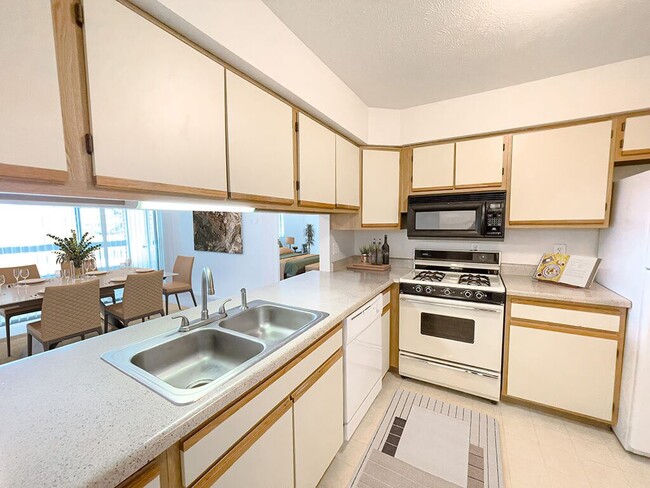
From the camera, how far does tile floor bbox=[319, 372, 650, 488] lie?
1.52 m

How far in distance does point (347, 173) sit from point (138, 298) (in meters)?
2.58

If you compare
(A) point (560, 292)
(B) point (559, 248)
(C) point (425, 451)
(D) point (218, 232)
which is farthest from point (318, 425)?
(D) point (218, 232)

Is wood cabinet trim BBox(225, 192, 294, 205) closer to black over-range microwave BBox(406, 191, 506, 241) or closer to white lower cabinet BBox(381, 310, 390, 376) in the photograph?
white lower cabinet BBox(381, 310, 390, 376)

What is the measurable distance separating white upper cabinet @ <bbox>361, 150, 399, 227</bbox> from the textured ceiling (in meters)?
0.66

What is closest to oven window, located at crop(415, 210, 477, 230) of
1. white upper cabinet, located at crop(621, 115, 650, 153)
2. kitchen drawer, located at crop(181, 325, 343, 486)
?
white upper cabinet, located at crop(621, 115, 650, 153)

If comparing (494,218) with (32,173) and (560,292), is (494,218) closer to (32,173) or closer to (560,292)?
(560,292)

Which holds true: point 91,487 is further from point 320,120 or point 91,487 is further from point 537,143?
point 537,143

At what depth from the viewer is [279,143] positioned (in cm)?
159

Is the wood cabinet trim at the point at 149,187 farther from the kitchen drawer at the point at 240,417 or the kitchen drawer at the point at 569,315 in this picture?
the kitchen drawer at the point at 569,315

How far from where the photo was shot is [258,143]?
4.76 ft

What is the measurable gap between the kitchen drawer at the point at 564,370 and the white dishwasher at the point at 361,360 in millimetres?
984

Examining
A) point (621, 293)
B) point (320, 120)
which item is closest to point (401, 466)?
point (621, 293)

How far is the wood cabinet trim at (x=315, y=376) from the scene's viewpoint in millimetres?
1201

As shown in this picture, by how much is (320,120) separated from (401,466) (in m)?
2.29
